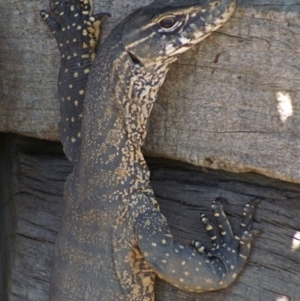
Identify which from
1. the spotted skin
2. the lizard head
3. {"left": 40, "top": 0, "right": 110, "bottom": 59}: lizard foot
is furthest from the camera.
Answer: {"left": 40, "top": 0, "right": 110, "bottom": 59}: lizard foot

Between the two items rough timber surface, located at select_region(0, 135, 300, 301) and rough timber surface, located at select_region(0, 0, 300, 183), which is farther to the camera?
rough timber surface, located at select_region(0, 135, 300, 301)

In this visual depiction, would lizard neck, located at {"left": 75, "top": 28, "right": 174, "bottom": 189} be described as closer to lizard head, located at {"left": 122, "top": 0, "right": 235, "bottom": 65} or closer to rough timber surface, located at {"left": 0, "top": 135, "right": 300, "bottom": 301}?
lizard head, located at {"left": 122, "top": 0, "right": 235, "bottom": 65}

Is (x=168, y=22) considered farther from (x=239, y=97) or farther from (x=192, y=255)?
(x=192, y=255)

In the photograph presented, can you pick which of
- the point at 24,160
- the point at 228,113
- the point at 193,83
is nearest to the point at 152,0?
the point at 193,83

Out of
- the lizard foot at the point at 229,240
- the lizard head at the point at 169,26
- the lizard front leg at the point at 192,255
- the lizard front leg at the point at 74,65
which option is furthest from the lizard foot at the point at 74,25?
the lizard foot at the point at 229,240

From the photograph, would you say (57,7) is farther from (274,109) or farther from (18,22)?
(274,109)

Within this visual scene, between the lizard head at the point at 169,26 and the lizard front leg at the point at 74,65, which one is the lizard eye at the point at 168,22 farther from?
the lizard front leg at the point at 74,65

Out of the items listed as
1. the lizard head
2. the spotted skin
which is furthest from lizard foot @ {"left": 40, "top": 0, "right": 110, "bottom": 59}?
the lizard head
